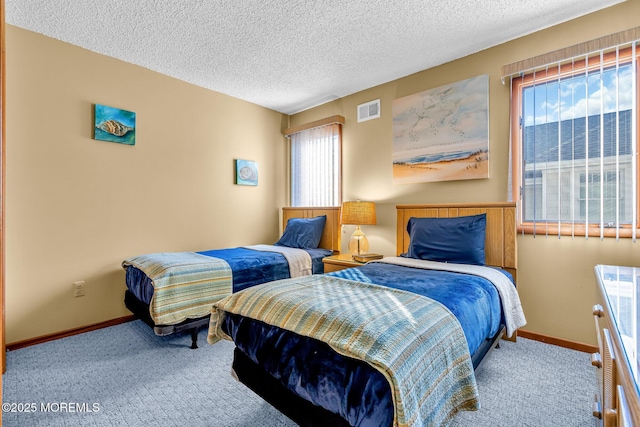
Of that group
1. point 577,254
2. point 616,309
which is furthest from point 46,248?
point 577,254

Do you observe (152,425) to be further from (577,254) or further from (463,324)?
(577,254)

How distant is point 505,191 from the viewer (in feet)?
8.84

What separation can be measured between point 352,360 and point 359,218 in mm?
2279

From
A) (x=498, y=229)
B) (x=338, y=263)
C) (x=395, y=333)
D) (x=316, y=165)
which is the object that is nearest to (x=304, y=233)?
(x=338, y=263)

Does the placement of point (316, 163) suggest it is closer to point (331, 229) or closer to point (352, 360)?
point (331, 229)

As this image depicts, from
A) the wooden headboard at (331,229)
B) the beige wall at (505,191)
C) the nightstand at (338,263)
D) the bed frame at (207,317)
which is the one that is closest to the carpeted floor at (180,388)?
the bed frame at (207,317)

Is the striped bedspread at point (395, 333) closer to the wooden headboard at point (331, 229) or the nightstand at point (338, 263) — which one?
the nightstand at point (338, 263)

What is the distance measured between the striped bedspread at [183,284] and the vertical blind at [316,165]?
185 cm

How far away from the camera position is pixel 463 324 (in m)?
1.46

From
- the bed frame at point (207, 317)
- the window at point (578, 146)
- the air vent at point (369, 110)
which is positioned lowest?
the bed frame at point (207, 317)

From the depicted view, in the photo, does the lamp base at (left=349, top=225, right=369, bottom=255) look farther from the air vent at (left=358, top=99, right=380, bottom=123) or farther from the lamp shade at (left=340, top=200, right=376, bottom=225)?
the air vent at (left=358, top=99, right=380, bottom=123)

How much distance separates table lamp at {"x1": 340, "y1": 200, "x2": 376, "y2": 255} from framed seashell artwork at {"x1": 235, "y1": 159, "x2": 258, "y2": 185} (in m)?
1.49

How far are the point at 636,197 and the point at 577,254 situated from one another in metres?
0.53

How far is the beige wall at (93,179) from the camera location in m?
2.55
